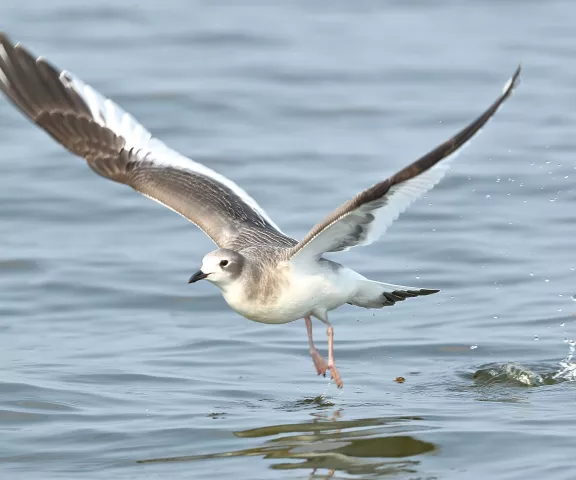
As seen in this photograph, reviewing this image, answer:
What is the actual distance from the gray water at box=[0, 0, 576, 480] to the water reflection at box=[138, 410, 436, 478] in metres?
0.02

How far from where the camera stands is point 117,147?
35.7ft

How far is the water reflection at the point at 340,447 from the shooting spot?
7801 mm

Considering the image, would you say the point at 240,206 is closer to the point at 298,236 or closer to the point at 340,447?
the point at 340,447

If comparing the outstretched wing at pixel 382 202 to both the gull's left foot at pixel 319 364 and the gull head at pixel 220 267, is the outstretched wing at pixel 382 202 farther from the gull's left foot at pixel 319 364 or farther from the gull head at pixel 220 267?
the gull's left foot at pixel 319 364

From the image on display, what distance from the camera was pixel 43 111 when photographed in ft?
35.5

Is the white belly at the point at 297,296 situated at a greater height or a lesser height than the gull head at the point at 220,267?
lesser

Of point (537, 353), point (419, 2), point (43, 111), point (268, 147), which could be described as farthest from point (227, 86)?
point (537, 353)

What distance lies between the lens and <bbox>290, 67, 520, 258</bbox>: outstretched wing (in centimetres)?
746

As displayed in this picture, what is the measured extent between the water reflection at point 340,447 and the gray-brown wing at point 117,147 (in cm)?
211

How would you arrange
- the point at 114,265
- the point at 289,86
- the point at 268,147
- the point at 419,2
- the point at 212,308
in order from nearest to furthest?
the point at 212,308, the point at 114,265, the point at 268,147, the point at 289,86, the point at 419,2

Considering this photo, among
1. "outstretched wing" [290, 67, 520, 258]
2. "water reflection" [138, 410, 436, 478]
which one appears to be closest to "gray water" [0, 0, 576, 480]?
"water reflection" [138, 410, 436, 478]

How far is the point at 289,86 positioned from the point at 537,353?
10.4 m

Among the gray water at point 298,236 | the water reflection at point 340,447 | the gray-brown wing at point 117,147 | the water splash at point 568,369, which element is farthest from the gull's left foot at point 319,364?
the water splash at point 568,369

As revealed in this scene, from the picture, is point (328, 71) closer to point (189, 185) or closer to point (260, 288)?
point (189, 185)
